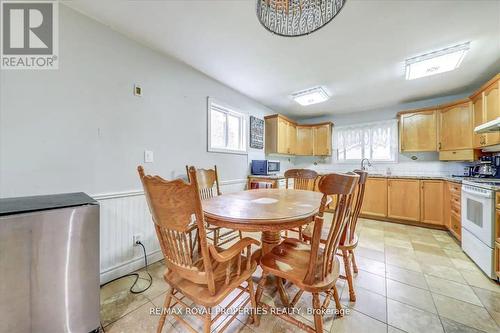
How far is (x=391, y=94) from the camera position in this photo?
11.1ft

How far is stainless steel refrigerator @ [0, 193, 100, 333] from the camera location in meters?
0.95

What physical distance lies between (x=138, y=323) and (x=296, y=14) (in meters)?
2.36

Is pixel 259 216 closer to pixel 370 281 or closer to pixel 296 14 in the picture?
pixel 296 14

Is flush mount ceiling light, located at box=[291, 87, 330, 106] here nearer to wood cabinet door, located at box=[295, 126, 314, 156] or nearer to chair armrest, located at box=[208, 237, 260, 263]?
wood cabinet door, located at box=[295, 126, 314, 156]

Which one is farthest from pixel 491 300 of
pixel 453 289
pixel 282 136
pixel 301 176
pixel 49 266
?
pixel 282 136

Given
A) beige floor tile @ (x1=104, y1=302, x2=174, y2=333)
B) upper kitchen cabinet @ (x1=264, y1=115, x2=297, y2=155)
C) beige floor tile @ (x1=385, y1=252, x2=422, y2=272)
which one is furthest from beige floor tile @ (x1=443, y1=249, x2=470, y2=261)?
beige floor tile @ (x1=104, y1=302, x2=174, y2=333)

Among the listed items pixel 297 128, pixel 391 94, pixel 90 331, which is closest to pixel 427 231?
pixel 391 94

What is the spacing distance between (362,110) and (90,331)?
540 centimetres

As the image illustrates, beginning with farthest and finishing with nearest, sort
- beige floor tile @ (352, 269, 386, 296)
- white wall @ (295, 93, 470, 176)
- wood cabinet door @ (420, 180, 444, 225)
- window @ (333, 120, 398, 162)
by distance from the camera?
window @ (333, 120, 398, 162) < white wall @ (295, 93, 470, 176) < wood cabinet door @ (420, 180, 444, 225) < beige floor tile @ (352, 269, 386, 296)

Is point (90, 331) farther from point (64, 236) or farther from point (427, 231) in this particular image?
point (427, 231)

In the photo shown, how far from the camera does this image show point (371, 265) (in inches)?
81.0

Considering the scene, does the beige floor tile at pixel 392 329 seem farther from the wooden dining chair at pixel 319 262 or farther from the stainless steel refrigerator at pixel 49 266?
the stainless steel refrigerator at pixel 49 266

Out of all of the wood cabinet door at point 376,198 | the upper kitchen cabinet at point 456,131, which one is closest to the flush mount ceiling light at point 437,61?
the upper kitchen cabinet at point 456,131

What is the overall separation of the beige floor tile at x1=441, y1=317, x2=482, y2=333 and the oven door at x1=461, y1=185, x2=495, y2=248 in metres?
1.03
